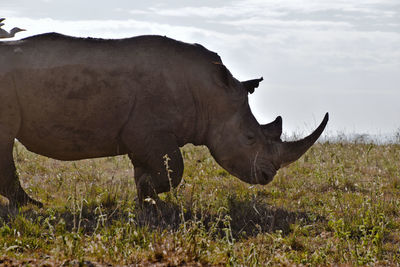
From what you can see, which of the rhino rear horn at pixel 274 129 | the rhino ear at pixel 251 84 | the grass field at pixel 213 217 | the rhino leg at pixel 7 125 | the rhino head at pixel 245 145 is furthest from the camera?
the rhino ear at pixel 251 84

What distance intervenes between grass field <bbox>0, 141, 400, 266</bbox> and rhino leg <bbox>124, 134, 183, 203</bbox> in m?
0.25

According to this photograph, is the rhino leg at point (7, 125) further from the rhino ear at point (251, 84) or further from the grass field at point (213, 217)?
the rhino ear at point (251, 84)

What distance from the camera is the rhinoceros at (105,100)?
683cm

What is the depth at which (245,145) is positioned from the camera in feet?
24.7

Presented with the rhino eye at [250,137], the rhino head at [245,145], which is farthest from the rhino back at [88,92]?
the rhino eye at [250,137]

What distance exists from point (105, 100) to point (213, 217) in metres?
1.82

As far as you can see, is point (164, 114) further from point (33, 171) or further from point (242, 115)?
point (33, 171)

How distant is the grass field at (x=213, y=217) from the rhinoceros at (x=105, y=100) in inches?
19.4

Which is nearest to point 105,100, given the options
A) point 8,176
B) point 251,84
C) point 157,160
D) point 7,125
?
point 157,160

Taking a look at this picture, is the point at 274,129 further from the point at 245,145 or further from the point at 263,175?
the point at 263,175

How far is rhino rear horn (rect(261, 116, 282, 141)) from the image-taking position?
767cm

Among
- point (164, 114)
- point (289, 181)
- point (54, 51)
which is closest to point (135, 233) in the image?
point (164, 114)

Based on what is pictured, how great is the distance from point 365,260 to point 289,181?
4.26 metres

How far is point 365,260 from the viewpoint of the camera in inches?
191
